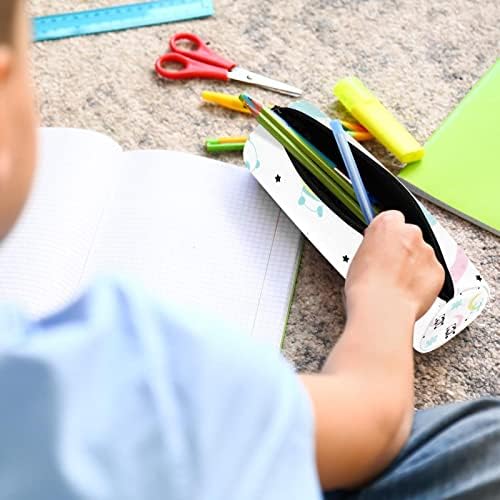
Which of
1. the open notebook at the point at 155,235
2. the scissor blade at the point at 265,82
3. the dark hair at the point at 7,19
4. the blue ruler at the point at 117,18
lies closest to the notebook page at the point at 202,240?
the open notebook at the point at 155,235

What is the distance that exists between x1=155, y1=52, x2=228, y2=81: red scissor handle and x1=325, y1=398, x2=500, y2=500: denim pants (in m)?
0.46

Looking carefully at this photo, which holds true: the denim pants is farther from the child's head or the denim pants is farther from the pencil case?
the child's head

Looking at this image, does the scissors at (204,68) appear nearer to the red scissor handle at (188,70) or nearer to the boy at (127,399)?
the red scissor handle at (188,70)

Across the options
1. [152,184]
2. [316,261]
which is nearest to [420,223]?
[316,261]

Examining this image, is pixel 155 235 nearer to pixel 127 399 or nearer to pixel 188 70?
pixel 188 70

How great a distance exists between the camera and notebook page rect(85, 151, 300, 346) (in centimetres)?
66

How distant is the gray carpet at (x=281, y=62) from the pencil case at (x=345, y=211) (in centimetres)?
6

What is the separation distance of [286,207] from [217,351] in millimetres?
366

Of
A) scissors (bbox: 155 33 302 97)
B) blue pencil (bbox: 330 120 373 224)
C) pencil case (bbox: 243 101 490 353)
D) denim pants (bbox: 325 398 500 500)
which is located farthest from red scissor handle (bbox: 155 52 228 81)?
denim pants (bbox: 325 398 500 500)

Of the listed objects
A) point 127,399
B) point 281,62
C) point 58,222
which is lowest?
point 58,222

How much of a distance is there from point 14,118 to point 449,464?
31 cm

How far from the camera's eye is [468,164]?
747 millimetres

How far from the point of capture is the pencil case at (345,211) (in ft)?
2.10

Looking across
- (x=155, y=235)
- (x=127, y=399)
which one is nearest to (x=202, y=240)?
(x=155, y=235)
